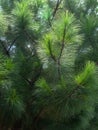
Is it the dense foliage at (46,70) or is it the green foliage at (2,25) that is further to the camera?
the green foliage at (2,25)

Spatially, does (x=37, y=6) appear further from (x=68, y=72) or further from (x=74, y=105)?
(x=74, y=105)

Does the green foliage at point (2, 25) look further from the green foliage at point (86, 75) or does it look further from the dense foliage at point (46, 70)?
the green foliage at point (86, 75)

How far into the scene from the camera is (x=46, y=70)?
1.89 metres

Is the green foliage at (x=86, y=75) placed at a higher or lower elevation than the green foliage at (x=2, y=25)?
lower

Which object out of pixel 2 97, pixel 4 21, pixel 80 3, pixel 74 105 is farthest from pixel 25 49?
pixel 80 3

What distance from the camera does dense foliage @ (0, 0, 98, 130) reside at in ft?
5.76

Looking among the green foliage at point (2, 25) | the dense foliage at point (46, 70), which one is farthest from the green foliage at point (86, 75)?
the green foliage at point (2, 25)

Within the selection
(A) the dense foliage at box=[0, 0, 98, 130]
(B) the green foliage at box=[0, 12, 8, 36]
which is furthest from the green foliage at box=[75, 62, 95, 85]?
(B) the green foliage at box=[0, 12, 8, 36]

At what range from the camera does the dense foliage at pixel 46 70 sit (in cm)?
176

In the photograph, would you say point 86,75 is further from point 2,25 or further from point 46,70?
point 2,25

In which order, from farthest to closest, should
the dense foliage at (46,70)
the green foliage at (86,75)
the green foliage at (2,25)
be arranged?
1. the green foliage at (2,25)
2. the dense foliage at (46,70)
3. the green foliage at (86,75)

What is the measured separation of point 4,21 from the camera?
198 cm

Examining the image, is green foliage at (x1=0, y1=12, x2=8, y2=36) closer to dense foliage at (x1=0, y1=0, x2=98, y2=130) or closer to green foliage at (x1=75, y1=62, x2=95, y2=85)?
dense foliage at (x1=0, y1=0, x2=98, y2=130)

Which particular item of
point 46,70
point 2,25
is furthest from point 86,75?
point 2,25
